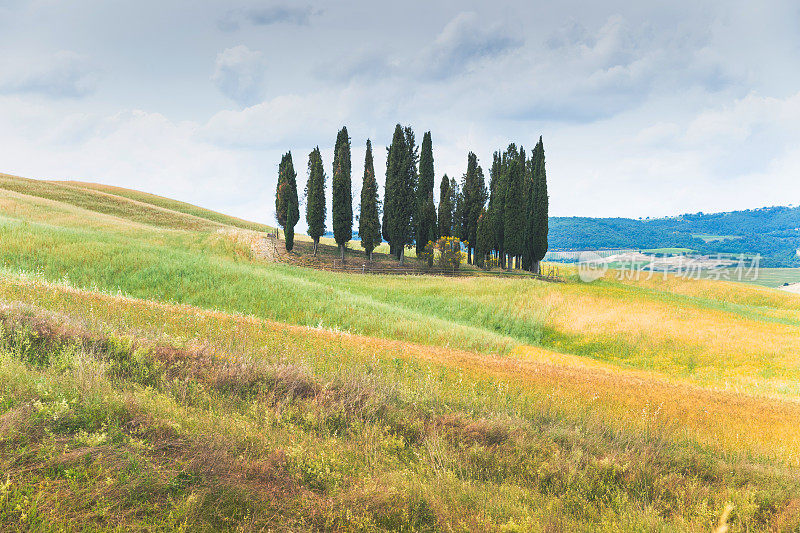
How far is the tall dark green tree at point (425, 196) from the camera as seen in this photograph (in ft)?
174

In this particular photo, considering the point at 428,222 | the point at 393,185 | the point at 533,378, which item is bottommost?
the point at 533,378

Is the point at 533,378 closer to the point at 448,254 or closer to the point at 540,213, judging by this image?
Result: the point at 448,254

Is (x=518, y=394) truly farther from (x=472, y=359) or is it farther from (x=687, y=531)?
(x=687, y=531)

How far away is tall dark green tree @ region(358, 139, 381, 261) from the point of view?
4894 cm

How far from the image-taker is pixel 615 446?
6000 mm

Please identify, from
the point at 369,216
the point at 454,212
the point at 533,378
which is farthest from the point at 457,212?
the point at 533,378

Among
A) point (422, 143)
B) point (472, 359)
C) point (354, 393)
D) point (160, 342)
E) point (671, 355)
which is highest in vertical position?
point (422, 143)

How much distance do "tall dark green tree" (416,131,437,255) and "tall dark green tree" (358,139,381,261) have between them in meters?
6.08

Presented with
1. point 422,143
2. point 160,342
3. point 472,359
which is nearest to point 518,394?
point 472,359

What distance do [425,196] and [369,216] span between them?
10.2 metres

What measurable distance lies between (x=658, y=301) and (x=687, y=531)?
96.2 ft

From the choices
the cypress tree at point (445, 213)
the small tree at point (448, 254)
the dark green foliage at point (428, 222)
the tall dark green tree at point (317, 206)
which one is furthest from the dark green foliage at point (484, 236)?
the tall dark green tree at point (317, 206)

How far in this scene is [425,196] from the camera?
55344 millimetres

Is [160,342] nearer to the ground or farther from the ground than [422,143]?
nearer to the ground
